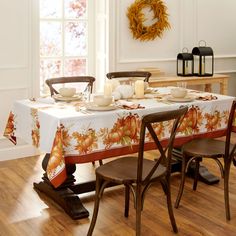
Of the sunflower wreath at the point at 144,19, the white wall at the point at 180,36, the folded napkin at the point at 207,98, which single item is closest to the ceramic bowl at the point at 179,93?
the folded napkin at the point at 207,98

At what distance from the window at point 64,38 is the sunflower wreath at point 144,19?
1.57ft

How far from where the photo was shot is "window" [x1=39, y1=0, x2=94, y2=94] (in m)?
4.86

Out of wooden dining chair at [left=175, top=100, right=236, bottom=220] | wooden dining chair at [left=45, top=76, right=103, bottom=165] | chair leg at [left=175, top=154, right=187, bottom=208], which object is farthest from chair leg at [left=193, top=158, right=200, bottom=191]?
wooden dining chair at [left=45, top=76, right=103, bottom=165]

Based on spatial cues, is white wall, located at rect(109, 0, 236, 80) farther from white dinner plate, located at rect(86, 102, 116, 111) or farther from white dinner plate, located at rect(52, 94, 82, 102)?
white dinner plate, located at rect(86, 102, 116, 111)

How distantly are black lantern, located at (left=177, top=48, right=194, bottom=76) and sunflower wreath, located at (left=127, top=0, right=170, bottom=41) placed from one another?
361 mm

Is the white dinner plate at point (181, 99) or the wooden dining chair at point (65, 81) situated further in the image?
the wooden dining chair at point (65, 81)

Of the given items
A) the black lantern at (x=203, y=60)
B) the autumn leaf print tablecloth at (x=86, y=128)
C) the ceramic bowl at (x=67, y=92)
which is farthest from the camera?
the black lantern at (x=203, y=60)

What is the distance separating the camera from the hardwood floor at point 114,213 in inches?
115

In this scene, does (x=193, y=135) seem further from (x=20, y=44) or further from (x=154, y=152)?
(x=20, y=44)

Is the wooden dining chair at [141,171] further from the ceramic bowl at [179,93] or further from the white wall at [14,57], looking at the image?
the white wall at [14,57]

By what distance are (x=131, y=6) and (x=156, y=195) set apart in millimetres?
2448

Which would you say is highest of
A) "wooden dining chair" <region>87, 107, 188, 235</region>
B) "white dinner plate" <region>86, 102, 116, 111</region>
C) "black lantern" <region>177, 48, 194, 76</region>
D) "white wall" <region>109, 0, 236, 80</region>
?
"white wall" <region>109, 0, 236, 80</region>

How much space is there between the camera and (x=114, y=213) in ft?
10.5

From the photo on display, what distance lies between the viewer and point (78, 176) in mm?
4016
